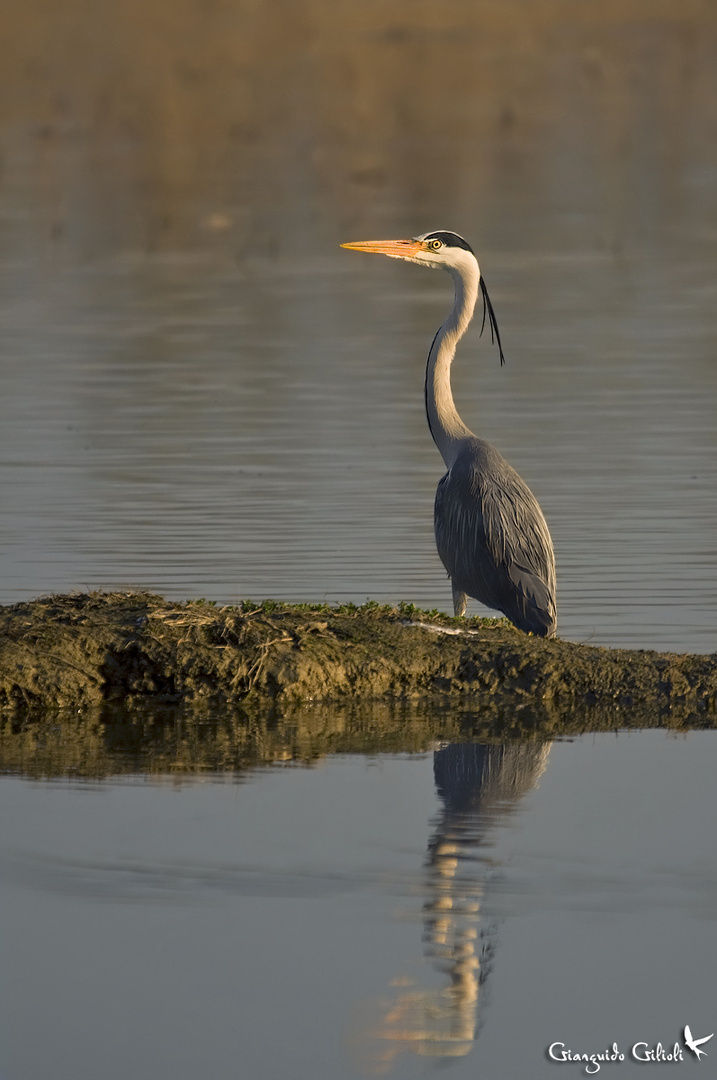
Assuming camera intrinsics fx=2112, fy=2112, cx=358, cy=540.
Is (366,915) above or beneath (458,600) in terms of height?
beneath

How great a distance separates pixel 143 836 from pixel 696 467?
10.1 meters

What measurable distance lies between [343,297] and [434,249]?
17.4m

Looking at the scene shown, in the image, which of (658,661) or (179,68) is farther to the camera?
(179,68)

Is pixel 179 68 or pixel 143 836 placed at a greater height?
pixel 179 68

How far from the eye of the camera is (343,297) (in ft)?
95.6

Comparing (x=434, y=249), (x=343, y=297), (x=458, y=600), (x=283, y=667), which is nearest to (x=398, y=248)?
(x=434, y=249)

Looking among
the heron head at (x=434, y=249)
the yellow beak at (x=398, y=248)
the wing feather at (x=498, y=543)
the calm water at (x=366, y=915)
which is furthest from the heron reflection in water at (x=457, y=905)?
the yellow beak at (x=398, y=248)

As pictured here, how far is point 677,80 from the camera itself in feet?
165

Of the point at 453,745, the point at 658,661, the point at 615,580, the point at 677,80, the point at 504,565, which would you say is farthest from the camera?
the point at 677,80

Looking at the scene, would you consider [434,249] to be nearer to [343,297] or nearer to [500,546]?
[500,546]

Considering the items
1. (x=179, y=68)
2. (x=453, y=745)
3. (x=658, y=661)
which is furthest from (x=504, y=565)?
(x=179, y=68)

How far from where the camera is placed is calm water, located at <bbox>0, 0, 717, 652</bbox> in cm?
1341

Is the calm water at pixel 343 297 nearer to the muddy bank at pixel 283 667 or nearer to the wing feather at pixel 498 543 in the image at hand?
the wing feather at pixel 498 543

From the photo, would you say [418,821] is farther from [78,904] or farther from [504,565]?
[504,565]
